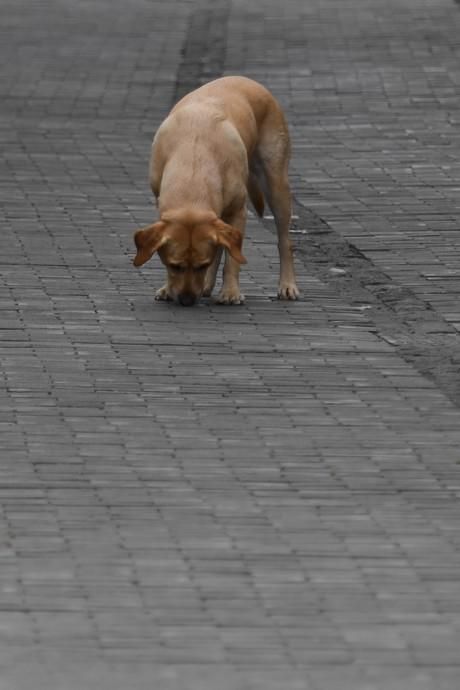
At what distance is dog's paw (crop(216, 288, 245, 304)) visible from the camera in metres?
11.1

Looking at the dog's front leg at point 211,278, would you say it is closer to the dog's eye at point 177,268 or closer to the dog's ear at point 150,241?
the dog's eye at point 177,268

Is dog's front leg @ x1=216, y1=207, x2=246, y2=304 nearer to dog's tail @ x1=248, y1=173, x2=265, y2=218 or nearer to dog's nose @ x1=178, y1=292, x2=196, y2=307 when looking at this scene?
dog's nose @ x1=178, y1=292, x2=196, y2=307

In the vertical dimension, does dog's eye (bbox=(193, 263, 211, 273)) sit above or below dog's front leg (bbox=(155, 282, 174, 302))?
above

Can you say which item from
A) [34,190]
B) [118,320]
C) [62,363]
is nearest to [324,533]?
[62,363]

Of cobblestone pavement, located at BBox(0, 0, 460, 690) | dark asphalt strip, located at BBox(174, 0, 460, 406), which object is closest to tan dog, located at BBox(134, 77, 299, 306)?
cobblestone pavement, located at BBox(0, 0, 460, 690)

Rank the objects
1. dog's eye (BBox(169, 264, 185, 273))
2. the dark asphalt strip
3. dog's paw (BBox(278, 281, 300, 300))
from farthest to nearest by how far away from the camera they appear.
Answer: dog's paw (BBox(278, 281, 300, 300)) < dog's eye (BBox(169, 264, 185, 273)) < the dark asphalt strip

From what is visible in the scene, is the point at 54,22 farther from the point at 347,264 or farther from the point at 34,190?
the point at 347,264

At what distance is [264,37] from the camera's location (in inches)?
936

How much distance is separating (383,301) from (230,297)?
0.87 metres

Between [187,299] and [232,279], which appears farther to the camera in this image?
[232,279]

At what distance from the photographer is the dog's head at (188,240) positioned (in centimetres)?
1045

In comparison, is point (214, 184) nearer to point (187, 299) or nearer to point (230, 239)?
point (230, 239)

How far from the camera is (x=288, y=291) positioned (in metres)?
11.3

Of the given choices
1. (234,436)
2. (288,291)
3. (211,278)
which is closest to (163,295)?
(211,278)
